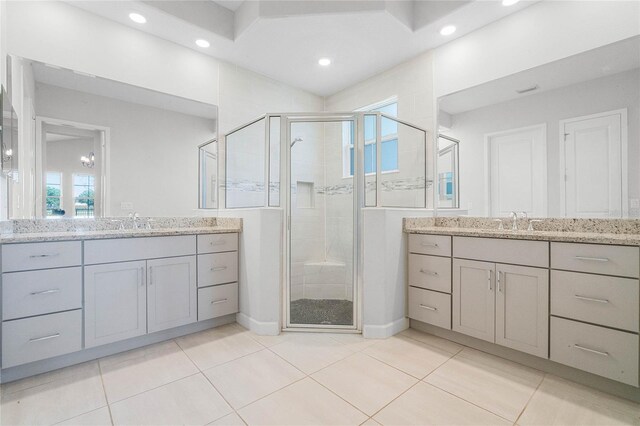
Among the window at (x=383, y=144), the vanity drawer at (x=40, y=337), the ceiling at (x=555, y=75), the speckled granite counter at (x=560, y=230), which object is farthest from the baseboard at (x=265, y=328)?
the ceiling at (x=555, y=75)

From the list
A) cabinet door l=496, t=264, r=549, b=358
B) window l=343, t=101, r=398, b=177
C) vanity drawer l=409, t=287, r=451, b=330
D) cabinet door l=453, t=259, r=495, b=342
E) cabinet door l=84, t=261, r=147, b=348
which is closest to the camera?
cabinet door l=496, t=264, r=549, b=358

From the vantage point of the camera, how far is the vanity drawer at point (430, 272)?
2.16 meters

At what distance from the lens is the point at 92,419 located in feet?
4.38

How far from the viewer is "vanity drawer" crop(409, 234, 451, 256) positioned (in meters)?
2.17

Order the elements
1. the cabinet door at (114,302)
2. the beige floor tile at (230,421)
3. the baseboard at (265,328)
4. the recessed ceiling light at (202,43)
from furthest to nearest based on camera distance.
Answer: the recessed ceiling light at (202,43) < the baseboard at (265,328) < the cabinet door at (114,302) < the beige floor tile at (230,421)

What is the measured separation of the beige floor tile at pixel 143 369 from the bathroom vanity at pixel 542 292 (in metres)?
1.81

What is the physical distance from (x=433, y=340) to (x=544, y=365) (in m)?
0.68

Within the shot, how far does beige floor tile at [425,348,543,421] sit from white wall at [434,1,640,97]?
220cm

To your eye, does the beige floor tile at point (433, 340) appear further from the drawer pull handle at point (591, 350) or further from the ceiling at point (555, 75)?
the ceiling at point (555, 75)

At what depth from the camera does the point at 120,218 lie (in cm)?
235

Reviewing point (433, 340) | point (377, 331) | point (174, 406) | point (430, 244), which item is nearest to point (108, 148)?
point (174, 406)

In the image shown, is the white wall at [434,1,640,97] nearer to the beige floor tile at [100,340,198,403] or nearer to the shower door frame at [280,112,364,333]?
the shower door frame at [280,112,364,333]

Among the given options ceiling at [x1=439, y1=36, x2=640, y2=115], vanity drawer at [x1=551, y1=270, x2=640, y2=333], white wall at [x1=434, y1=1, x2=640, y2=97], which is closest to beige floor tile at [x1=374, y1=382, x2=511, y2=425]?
vanity drawer at [x1=551, y1=270, x2=640, y2=333]

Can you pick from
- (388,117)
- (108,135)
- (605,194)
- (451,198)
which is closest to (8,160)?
(108,135)
